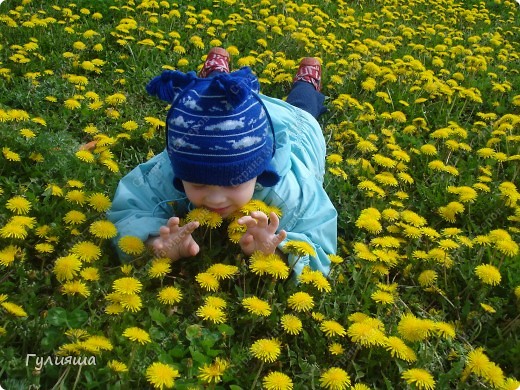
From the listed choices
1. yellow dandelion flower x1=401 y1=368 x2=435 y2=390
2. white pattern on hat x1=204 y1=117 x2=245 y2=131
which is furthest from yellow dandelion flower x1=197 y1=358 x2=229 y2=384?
white pattern on hat x1=204 y1=117 x2=245 y2=131

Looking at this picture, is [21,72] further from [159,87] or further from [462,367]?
[462,367]

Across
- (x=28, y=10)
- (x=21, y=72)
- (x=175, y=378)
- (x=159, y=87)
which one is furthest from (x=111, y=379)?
(x=28, y=10)

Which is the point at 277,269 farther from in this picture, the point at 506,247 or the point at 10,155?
the point at 10,155

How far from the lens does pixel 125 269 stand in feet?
7.31

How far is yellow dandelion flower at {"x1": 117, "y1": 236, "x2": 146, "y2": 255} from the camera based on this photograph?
89.2 inches

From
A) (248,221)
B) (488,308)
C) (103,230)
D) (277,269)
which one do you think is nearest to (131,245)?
(103,230)

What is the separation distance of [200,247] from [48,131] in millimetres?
1410

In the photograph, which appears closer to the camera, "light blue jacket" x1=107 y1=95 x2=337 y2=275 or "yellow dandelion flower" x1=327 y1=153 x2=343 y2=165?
"light blue jacket" x1=107 y1=95 x2=337 y2=275

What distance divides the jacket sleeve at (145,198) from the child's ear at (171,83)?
375 millimetres

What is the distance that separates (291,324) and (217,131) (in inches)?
29.4

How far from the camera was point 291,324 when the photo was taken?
6.79 feet

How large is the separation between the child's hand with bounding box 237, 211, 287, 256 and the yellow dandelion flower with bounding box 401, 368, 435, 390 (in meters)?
0.65

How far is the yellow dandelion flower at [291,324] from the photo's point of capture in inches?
81.1

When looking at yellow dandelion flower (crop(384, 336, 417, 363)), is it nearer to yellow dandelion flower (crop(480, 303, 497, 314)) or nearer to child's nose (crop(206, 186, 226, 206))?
yellow dandelion flower (crop(480, 303, 497, 314))
